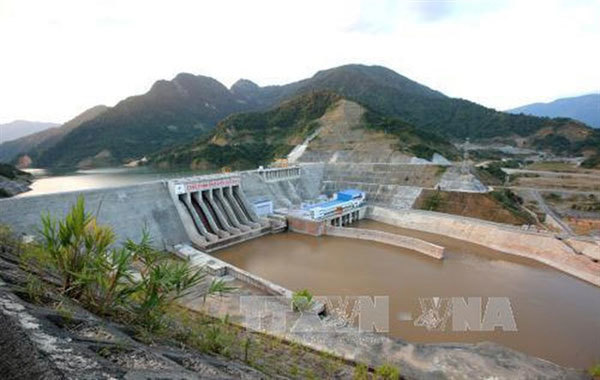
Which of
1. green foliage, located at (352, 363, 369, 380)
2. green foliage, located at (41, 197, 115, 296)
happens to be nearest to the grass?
green foliage, located at (41, 197, 115, 296)

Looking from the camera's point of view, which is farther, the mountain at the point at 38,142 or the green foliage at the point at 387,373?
the mountain at the point at 38,142

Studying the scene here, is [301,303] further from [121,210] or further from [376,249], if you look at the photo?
[121,210]

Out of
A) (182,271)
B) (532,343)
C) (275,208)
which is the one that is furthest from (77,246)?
(275,208)

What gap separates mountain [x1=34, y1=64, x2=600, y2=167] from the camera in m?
84.8

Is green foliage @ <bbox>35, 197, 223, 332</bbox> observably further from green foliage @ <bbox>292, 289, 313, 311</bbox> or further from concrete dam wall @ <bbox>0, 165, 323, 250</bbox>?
concrete dam wall @ <bbox>0, 165, 323, 250</bbox>

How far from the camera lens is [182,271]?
4.31 metres

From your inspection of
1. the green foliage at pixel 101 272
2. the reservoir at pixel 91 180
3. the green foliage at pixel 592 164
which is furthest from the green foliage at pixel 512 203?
the reservoir at pixel 91 180

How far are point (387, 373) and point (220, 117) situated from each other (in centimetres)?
16181

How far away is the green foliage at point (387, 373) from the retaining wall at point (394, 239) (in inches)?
621

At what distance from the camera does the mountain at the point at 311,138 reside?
163ft

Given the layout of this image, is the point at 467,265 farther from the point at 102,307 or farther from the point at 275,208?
the point at 102,307

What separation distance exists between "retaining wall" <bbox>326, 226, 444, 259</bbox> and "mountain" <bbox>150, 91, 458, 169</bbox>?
20894 millimetres

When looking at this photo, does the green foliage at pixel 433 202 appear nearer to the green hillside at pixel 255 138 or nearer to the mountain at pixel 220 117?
the mountain at pixel 220 117

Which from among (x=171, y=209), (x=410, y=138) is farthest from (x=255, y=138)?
(x=171, y=209)
